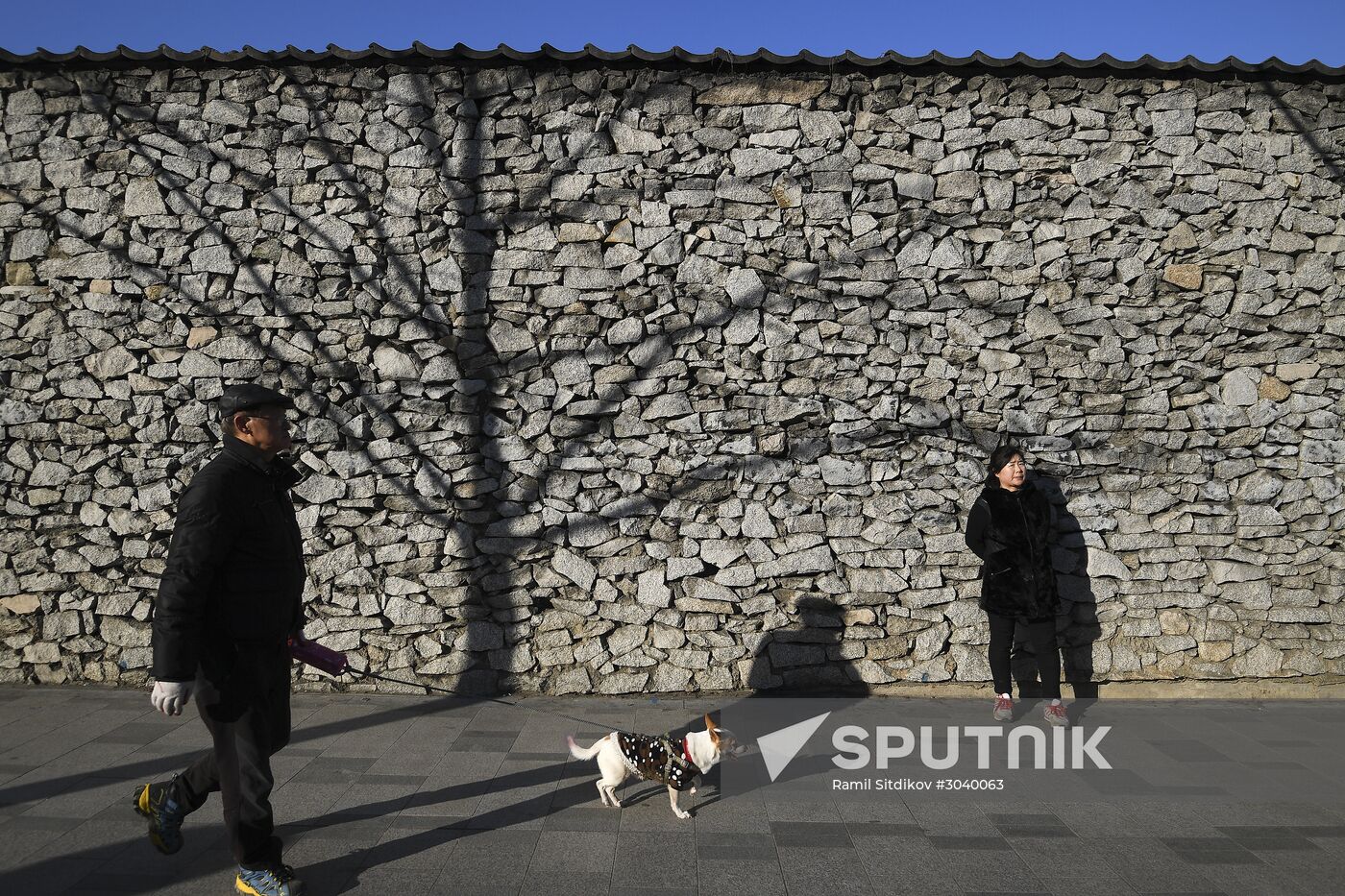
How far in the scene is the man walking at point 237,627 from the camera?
284 centimetres

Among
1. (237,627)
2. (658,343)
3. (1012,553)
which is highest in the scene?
(658,343)

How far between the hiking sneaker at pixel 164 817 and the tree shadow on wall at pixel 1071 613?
4.43m

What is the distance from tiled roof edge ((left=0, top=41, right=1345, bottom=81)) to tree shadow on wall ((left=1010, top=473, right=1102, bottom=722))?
248cm

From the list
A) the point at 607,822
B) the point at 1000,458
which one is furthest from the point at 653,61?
the point at 607,822

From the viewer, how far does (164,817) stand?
320cm

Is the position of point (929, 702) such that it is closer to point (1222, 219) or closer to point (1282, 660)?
point (1282, 660)

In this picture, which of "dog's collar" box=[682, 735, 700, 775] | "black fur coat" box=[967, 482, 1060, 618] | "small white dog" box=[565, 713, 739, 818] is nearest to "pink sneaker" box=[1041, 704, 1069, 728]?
"black fur coat" box=[967, 482, 1060, 618]

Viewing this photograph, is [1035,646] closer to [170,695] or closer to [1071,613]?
[1071,613]

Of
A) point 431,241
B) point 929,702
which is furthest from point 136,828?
point 929,702

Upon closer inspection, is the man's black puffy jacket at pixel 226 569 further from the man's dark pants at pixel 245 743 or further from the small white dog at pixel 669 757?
the small white dog at pixel 669 757

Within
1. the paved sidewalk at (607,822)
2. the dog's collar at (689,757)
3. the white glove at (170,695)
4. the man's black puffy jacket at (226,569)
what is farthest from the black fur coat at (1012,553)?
the white glove at (170,695)

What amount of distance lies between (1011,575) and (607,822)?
263cm

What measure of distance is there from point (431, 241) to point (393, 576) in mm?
2022

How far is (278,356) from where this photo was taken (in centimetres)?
523
